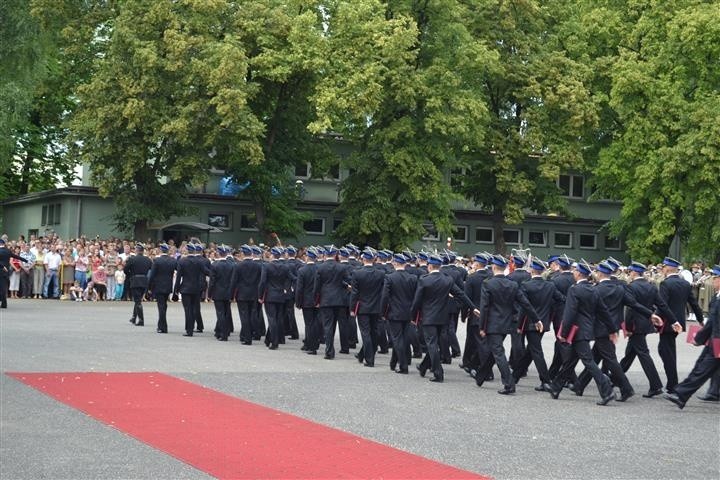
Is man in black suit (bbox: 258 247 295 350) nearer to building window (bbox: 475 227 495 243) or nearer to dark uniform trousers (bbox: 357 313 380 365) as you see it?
dark uniform trousers (bbox: 357 313 380 365)

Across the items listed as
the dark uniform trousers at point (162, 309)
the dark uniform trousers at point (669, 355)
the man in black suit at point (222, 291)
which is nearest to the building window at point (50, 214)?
the dark uniform trousers at point (162, 309)

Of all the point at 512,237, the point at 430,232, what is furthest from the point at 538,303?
the point at 512,237

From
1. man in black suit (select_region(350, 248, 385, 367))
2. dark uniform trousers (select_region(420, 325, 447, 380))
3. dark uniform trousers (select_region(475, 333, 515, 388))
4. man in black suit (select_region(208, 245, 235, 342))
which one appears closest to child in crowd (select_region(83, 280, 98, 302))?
man in black suit (select_region(208, 245, 235, 342))

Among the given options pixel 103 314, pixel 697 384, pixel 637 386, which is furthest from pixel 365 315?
pixel 103 314

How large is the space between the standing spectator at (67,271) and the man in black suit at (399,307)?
21.0 m

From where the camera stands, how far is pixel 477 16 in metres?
50.8

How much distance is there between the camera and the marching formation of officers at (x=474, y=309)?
1669cm

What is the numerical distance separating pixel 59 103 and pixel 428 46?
2025 centimetres

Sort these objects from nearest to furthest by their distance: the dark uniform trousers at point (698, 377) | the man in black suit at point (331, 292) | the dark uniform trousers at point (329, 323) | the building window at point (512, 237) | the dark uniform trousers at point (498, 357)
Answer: the dark uniform trousers at point (698, 377)
the dark uniform trousers at point (498, 357)
the dark uniform trousers at point (329, 323)
the man in black suit at point (331, 292)
the building window at point (512, 237)

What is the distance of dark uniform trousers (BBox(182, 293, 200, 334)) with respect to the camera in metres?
25.4

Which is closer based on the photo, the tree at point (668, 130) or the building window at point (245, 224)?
the tree at point (668, 130)

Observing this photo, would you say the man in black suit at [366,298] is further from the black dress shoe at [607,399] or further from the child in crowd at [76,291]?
the child in crowd at [76,291]

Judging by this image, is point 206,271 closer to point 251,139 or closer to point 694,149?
point 251,139

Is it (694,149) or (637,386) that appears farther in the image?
(694,149)
